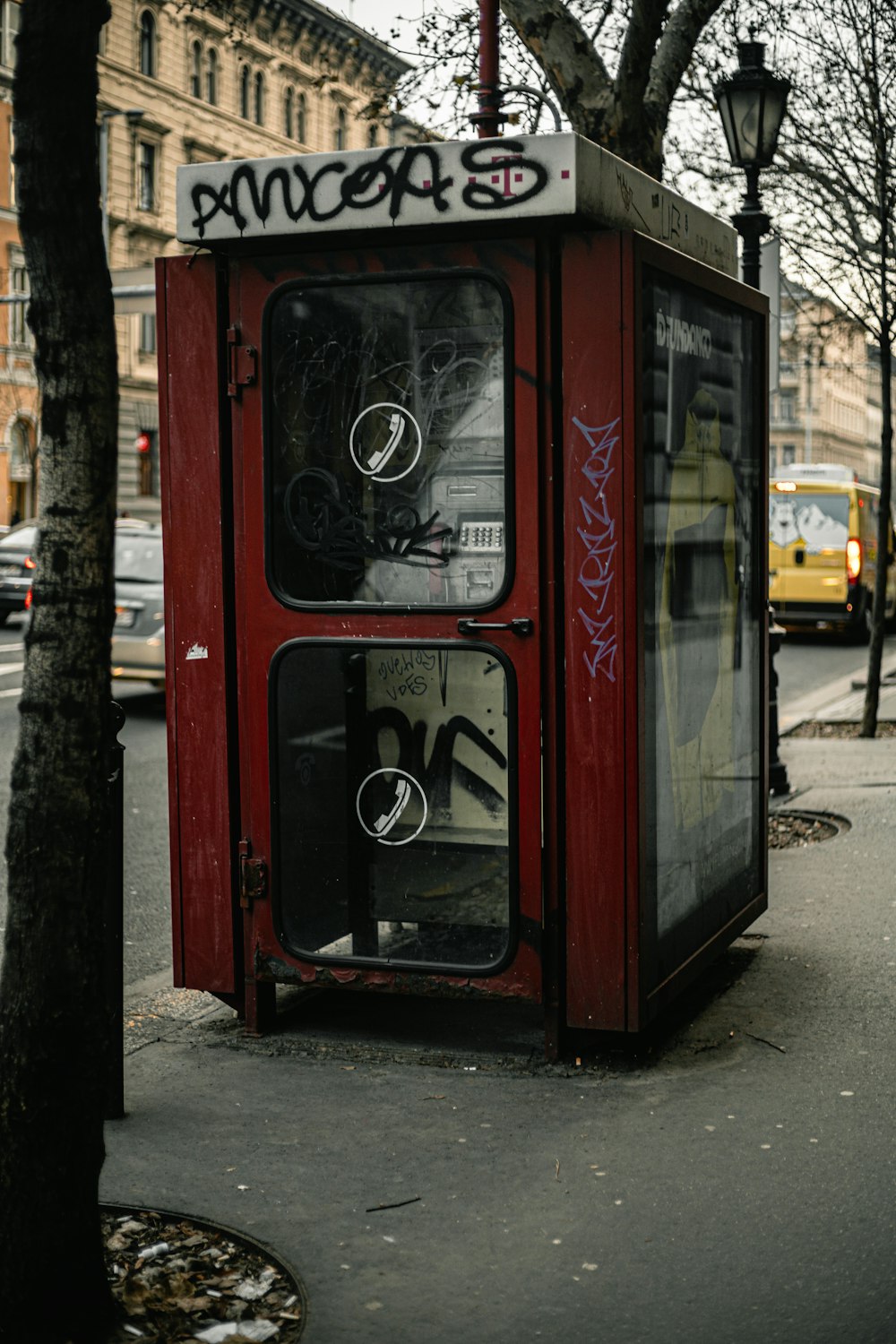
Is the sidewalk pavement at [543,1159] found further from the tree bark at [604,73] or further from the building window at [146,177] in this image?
the building window at [146,177]

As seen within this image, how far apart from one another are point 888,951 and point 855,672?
1473 centimetres

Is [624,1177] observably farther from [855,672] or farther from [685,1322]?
[855,672]

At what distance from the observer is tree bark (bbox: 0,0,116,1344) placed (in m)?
3.20

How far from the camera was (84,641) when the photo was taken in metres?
3.29

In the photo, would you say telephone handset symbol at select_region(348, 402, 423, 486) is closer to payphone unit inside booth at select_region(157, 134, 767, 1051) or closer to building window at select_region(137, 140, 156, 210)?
payphone unit inside booth at select_region(157, 134, 767, 1051)

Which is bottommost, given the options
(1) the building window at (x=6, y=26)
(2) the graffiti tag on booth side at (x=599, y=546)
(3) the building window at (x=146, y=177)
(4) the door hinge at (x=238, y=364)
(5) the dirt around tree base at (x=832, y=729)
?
(5) the dirt around tree base at (x=832, y=729)

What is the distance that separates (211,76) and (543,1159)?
57.1 meters

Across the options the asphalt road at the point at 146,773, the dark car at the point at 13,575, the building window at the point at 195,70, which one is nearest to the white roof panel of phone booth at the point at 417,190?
the asphalt road at the point at 146,773

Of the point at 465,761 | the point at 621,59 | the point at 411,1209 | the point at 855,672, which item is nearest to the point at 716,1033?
the point at 465,761

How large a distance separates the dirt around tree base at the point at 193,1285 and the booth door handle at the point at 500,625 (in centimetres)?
188

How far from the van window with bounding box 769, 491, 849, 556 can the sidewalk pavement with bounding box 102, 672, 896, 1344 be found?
774 inches

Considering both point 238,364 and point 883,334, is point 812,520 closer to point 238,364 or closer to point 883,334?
point 883,334

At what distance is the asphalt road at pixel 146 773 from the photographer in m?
7.42

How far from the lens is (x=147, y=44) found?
174ft
